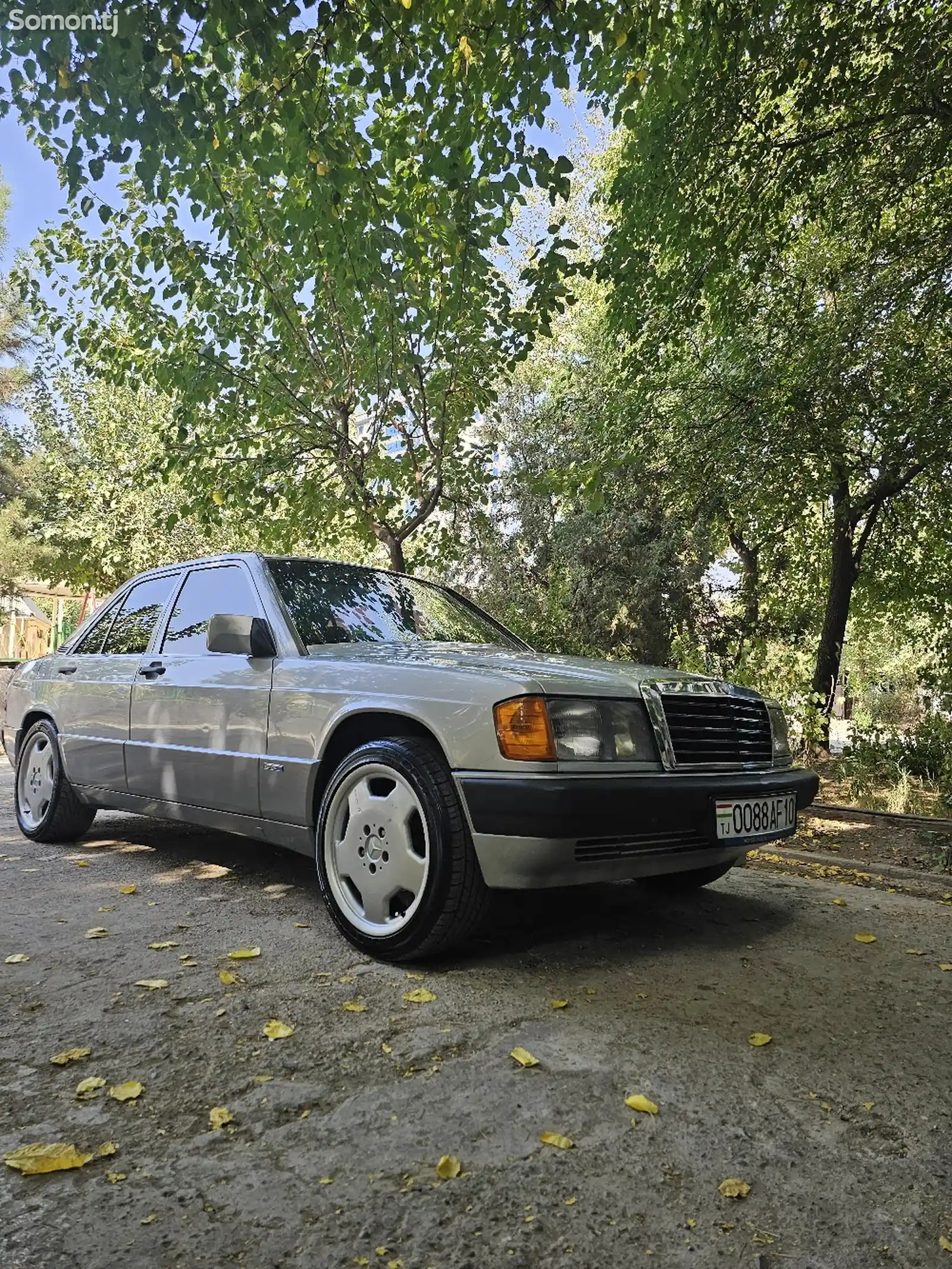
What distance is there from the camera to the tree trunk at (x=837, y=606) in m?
11.8

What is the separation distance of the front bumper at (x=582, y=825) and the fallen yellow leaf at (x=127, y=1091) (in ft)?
Answer: 4.05

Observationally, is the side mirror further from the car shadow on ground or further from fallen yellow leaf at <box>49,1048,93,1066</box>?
fallen yellow leaf at <box>49,1048,93,1066</box>

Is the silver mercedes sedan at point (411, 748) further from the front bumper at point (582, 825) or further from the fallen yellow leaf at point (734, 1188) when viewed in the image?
the fallen yellow leaf at point (734, 1188)

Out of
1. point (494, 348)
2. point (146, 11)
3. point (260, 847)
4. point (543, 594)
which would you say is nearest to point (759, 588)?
point (543, 594)

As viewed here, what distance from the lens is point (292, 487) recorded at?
9961 mm

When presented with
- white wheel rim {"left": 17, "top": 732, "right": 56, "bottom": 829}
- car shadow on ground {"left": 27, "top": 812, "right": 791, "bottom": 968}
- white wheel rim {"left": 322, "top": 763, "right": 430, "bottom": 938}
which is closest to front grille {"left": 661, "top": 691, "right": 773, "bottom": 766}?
car shadow on ground {"left": 27, "top": 812, "right": 791, "bottom": 968}

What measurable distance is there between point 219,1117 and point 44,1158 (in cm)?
37

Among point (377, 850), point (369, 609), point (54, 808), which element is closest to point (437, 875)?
point (377, 850)

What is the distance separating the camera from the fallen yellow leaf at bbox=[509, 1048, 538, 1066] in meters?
2.32

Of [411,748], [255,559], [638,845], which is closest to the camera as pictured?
[638,845]

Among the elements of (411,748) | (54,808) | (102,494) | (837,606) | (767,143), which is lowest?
(54,808)

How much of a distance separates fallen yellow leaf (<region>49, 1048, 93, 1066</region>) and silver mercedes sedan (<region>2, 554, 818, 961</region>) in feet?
3.53

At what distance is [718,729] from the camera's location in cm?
351

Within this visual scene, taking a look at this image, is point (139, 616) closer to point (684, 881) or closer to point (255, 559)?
point (255, 559)
